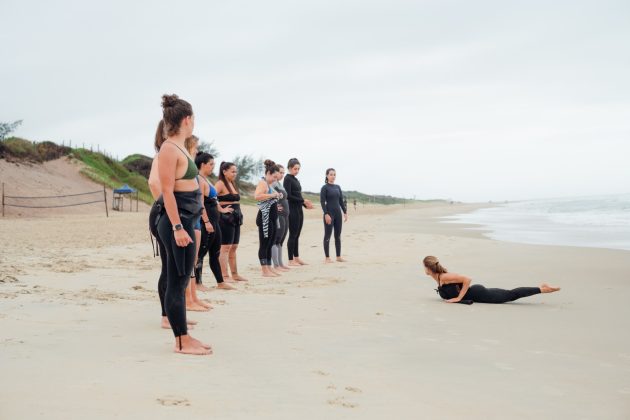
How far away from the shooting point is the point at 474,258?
1045 cm

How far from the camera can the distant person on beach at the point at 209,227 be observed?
6.26m

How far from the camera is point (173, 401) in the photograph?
263 cm

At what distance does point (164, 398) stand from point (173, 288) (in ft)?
3.44

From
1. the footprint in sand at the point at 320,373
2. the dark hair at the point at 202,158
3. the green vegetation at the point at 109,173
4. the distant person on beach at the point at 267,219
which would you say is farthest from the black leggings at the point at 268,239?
the green vegetation at the point at 109,173

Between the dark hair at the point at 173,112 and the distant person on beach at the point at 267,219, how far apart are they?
446 cm

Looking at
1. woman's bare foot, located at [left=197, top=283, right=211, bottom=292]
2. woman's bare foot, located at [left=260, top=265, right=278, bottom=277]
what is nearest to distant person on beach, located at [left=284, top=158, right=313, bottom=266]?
woman's bare foot, located at [left=260, top=265, right=278, bottom=277]

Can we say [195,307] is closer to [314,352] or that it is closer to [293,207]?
[314,352]

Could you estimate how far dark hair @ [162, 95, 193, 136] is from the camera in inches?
145

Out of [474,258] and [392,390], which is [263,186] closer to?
[474,258]

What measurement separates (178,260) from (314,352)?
3.42 feet

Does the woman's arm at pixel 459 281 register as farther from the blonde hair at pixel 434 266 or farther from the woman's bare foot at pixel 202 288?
the woman's bare foot at pixel 202 288

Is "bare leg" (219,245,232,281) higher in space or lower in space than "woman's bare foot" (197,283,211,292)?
higher

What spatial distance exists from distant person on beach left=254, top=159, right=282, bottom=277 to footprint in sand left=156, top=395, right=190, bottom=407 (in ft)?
18.0

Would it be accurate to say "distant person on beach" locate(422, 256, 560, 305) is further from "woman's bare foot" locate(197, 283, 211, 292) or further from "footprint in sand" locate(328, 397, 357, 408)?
"footprint in sand" locate(328, 397, 357, 408)
